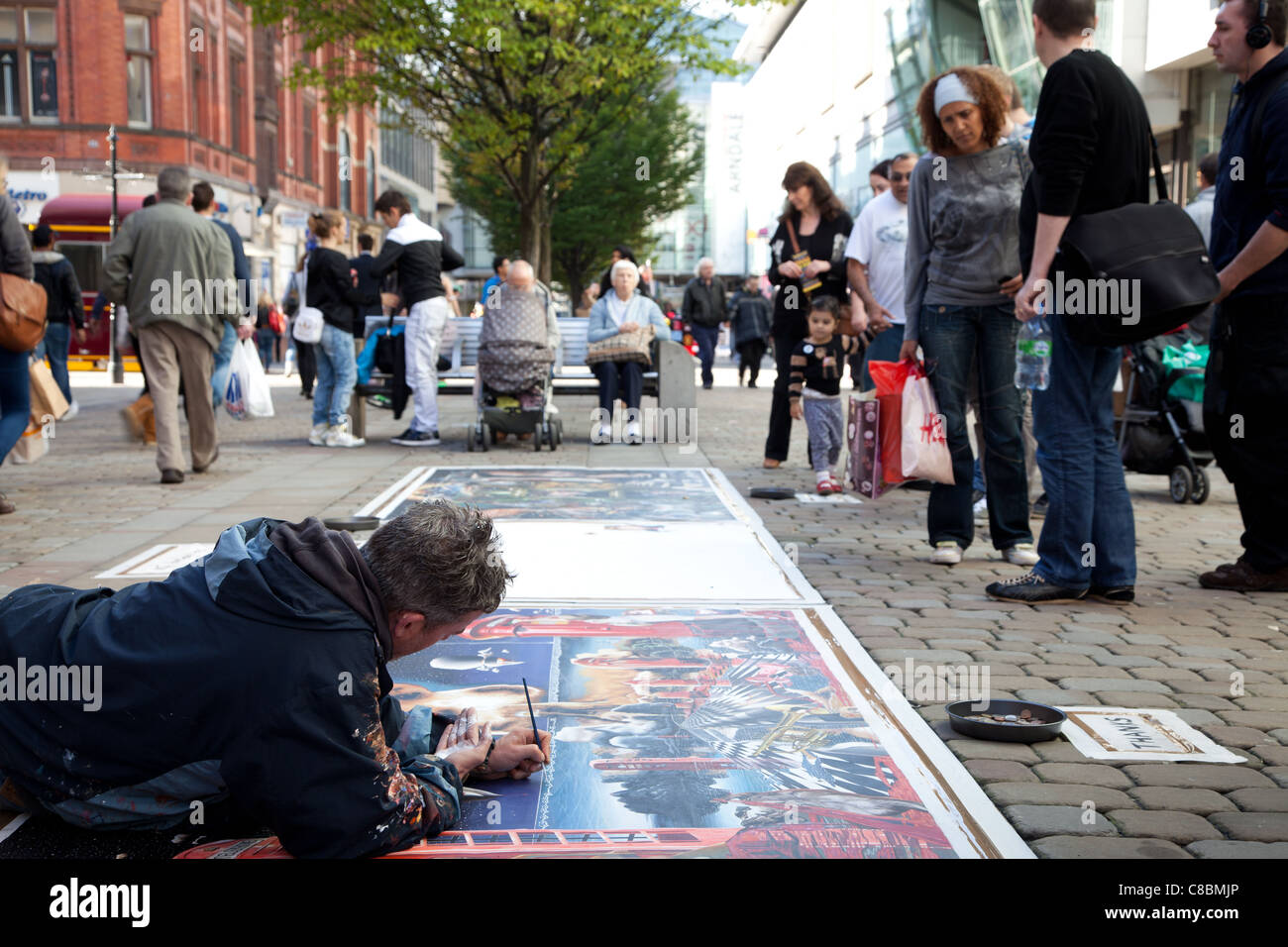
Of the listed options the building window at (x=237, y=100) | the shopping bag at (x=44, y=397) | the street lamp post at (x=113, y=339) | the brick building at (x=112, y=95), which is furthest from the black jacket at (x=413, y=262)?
the building window at (x=237, y=100)

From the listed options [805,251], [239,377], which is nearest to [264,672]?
[805,251]

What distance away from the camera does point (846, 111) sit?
45219 millimetres

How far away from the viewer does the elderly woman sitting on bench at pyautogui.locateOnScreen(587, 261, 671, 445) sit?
1287cm

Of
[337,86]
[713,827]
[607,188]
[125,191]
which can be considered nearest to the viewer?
[713,827]

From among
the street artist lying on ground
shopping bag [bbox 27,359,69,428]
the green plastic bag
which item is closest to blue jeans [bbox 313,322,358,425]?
shopping bag [bbox 27,359,69,428]

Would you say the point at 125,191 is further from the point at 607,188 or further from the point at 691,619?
the point at 691,619

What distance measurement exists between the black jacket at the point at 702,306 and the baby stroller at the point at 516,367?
34.7 ft

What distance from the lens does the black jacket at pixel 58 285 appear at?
15.0m

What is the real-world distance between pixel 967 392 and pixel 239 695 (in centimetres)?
469

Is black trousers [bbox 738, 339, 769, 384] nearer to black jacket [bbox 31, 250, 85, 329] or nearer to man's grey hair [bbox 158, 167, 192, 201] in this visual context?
black jacket [bbox 31, 250, 85, 329]

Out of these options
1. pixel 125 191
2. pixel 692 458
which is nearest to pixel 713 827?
pixel 692 458

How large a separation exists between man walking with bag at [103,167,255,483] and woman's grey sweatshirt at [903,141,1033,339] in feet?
17.4

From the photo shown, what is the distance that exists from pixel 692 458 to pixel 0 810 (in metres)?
8.52

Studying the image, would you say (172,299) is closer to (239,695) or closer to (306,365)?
(239,695)
